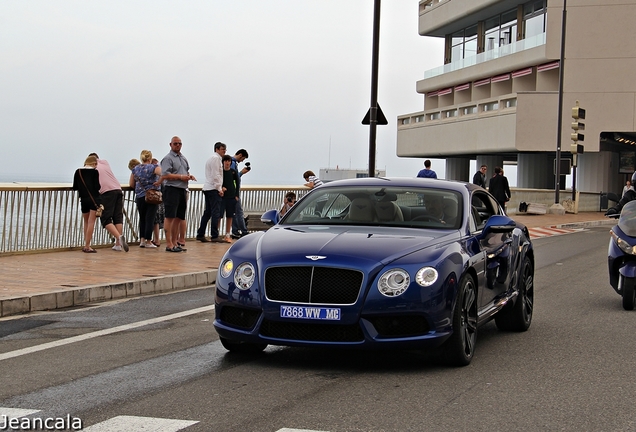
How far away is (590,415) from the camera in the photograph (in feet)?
18.9

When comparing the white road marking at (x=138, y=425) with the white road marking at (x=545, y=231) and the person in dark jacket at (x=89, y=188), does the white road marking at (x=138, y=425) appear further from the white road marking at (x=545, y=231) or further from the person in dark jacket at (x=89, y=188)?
the white road marking at (x=545, y=231)

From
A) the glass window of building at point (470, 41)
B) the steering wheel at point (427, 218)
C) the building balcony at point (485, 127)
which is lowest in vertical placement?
the steering wheel at point (427, 218)

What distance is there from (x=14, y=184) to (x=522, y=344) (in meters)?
10.7

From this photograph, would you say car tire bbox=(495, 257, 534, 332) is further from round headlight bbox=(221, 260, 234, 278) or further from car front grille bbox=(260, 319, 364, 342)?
round headlight bbox=(221, 260, 234, 278)

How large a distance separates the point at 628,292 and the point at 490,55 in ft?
160

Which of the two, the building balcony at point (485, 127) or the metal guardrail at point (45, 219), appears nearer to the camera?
the metal guardrail at point (45, 219)

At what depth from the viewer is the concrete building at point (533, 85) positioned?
50188 millimetres

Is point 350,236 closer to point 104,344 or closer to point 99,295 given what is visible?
point 104,344

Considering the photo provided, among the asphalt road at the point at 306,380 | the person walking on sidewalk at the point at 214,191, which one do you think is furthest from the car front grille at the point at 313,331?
the person walking on sidewalk at the point at 214,191

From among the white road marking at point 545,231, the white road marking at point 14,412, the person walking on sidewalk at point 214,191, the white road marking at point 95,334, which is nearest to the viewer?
the white road marking at point 14,412

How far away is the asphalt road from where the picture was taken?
18.3 feet

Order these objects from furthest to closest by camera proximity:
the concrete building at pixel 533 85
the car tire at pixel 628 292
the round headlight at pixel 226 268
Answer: the concrete building at pixel 533 85 → the car tire at pixel 628 292 → the round headlight at pixel 226 268

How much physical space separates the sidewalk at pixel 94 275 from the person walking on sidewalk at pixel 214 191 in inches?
48.6

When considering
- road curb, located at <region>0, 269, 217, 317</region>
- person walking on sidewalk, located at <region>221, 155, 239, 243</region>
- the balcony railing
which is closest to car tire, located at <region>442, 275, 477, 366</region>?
road curb, located at <region>0, 269, 217, 317</region>
